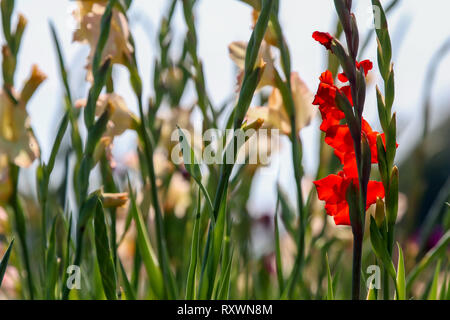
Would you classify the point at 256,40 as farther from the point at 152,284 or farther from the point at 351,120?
the point at 152,284

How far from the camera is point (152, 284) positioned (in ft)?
1.55

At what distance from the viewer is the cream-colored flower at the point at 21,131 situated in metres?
0.46

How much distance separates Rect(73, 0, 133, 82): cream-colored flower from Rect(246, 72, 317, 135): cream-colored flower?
0.13 meters

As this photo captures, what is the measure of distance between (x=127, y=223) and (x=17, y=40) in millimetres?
197

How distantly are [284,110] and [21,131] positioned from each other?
241mm

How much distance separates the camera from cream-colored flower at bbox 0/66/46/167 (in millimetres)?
457

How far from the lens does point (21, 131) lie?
472 mm

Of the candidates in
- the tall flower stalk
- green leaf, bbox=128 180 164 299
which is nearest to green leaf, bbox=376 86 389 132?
the tall flower stalk

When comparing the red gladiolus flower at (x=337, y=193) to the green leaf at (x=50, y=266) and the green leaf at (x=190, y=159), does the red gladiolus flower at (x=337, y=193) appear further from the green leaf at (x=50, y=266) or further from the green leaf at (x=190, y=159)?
the green leaf at (x=50, y=266)

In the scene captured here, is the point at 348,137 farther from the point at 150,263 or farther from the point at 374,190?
the point at 150,263

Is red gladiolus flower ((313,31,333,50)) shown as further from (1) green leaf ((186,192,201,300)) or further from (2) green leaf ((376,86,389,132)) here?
(1) green leaf ((186,192,201,300))

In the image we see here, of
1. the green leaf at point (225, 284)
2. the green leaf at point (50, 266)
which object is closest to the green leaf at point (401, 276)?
the green leaf at point (225, 284)

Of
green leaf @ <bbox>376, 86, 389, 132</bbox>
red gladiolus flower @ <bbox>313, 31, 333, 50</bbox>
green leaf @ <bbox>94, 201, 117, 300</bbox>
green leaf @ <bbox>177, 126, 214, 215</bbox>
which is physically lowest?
green leaf @ <bbox>94, 201, 117, 300</bbox>

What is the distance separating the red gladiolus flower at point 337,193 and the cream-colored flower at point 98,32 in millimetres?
225
